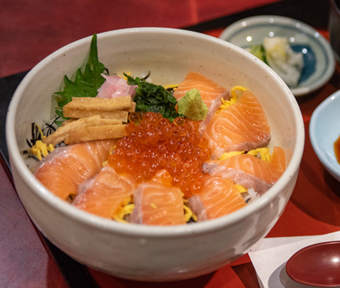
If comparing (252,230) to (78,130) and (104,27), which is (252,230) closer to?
(78,130)

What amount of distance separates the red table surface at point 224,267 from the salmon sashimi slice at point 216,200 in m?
0.28

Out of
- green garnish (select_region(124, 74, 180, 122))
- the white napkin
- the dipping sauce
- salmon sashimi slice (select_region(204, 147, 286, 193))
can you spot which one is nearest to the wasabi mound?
green garnish (select_region(124, 74, 180, 122))

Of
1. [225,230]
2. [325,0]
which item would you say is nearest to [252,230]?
[225,230]

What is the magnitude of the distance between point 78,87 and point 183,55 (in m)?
0.44

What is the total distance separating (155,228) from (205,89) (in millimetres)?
790

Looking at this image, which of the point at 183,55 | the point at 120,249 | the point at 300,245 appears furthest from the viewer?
the point at 183,55

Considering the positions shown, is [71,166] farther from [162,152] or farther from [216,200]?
[216,200]

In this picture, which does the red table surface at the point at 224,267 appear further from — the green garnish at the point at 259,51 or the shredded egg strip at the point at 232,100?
the green garnish at the point at 259,51

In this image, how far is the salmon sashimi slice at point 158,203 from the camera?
3.50 feet

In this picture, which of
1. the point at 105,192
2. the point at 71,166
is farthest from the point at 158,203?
the point at 71,166

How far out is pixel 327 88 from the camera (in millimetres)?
2088

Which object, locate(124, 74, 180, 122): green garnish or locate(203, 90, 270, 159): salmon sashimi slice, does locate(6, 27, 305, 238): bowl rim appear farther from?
locate(124, 74, 180, 122): green garnish

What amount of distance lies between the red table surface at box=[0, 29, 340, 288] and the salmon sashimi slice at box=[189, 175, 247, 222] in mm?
276

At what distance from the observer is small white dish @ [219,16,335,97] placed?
2.15 m
